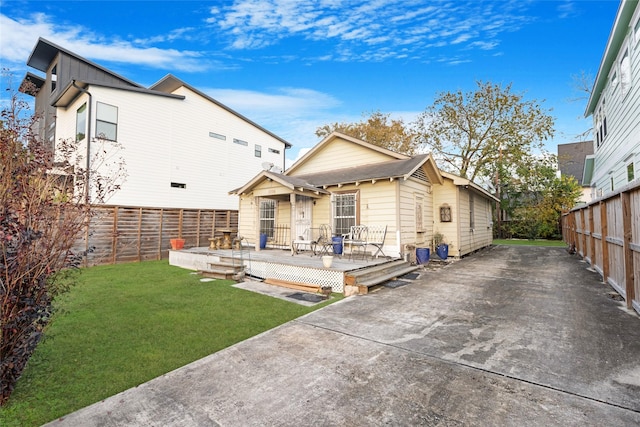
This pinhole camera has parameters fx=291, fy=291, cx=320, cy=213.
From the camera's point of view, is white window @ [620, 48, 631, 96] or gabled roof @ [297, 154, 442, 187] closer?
white window @ [620, 48, 631, 96]

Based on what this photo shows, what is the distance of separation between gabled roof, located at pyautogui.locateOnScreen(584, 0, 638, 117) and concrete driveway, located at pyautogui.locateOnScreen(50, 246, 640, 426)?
25.4ft

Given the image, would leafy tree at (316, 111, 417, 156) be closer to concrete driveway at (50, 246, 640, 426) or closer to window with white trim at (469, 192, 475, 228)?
window with white trim at (469, 192, 475, 228)

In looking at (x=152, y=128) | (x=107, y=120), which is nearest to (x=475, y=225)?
(x=152, y=128)

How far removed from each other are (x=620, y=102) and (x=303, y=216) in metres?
10.5

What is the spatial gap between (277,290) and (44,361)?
13.5 feet

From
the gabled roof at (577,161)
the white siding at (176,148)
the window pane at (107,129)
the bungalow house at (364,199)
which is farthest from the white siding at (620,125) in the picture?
the gabled roof at (577,161)

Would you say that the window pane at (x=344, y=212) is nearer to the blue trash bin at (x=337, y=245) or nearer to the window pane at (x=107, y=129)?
the blue trash bin at (x=337, y=245)

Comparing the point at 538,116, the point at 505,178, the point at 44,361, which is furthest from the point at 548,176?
the point at 44,361

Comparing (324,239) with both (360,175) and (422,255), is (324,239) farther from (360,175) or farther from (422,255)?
(422,255)

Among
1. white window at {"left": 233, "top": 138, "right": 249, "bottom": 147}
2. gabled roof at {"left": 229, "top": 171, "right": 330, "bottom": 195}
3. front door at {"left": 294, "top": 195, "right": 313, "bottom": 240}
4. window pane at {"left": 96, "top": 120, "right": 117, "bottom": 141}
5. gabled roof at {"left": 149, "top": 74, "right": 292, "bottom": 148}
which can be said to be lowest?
front door at {"left": 294, "top": 195, "right": 313, "bottom": 240}

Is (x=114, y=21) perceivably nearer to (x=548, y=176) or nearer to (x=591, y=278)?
(x=591, y=278)

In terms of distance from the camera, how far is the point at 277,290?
6.73 m

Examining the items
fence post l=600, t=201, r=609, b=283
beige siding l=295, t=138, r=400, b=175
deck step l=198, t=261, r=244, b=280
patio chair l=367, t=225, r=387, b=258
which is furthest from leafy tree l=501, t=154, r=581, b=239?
deck step l=198, t=261, r=244, b=280

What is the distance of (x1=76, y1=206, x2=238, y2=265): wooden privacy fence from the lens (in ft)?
36.1
